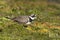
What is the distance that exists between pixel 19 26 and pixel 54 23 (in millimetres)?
5906

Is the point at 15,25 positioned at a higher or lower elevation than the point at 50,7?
higher

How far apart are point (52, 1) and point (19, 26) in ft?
77.0

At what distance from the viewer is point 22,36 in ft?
73.3

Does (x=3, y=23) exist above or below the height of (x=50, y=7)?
above

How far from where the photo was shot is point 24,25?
1009 inches

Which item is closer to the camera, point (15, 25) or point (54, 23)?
point (15, 25)

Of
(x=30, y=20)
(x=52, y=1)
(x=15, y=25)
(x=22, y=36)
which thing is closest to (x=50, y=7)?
(x=52, y=1)

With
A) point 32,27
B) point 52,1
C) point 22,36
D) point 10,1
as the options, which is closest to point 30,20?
point 32,27

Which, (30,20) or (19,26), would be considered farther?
(30,20)

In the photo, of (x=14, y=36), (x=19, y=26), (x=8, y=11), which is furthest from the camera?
(x=8, y=11)

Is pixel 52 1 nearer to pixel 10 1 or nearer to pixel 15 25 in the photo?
pixel 10 1

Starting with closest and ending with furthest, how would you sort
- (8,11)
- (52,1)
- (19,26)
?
(19,26) < (8,11) < (52,1)

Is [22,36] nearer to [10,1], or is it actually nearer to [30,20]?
[30,20]

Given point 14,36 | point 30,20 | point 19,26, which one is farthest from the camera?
point 30,20
